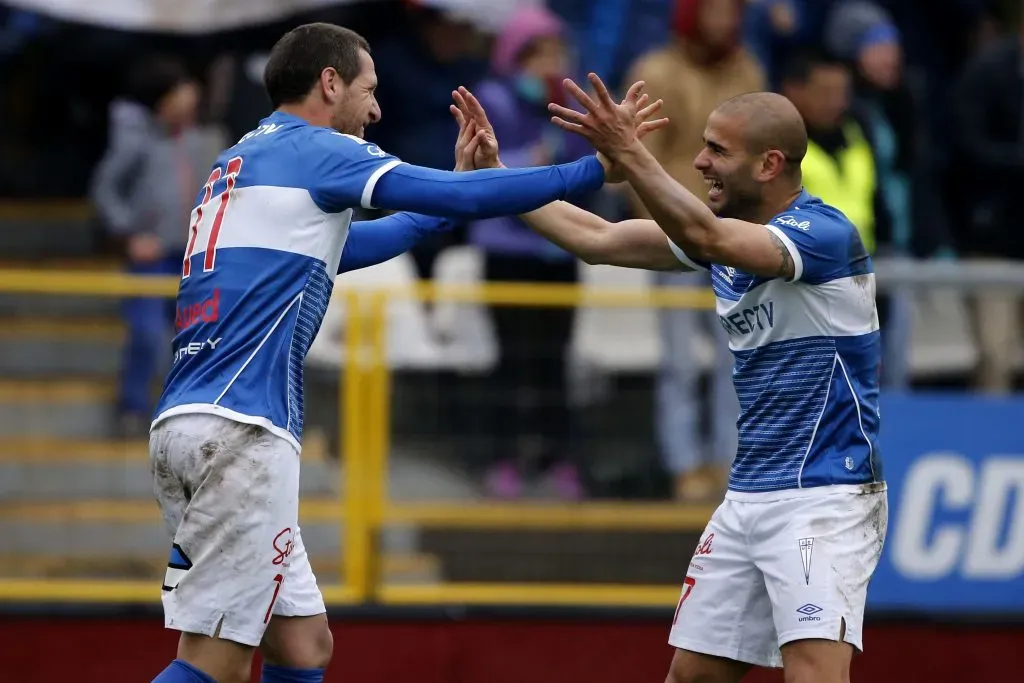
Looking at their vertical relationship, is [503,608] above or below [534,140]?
below

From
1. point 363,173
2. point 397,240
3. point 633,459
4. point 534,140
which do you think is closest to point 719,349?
point 633,459

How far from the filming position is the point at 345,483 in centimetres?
880

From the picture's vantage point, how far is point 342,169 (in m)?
5.60

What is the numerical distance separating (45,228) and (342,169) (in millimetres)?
6714

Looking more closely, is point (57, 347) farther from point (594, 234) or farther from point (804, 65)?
point (804, 65)

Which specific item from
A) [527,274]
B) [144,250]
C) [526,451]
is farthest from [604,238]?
[144,250]

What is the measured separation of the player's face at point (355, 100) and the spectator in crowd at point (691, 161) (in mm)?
3231

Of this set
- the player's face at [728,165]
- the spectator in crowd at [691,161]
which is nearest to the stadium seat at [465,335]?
the spectator in crowd at [691,161]

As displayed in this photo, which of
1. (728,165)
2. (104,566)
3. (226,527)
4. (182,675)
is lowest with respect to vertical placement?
(104,566)

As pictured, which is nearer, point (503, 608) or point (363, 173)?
point (363, 173)

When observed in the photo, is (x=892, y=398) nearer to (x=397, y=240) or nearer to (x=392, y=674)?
(x=392, y=674)

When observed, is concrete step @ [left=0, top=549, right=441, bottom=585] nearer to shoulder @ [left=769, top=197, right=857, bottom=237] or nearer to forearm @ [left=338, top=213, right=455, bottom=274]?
forearm @ [left=338, top=213, right=455, bottom=274]

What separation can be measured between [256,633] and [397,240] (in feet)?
4.94

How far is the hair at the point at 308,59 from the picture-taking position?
5777mm
